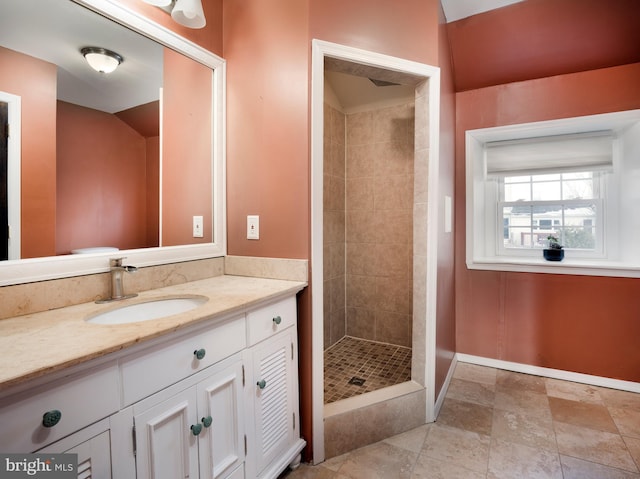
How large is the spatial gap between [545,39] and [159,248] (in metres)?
2.76

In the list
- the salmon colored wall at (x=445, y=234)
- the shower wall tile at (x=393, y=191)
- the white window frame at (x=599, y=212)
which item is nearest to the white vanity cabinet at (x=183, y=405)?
the salmon colored wall at (x=445, y=234)

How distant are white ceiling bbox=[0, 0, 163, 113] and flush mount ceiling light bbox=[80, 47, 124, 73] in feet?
0.05

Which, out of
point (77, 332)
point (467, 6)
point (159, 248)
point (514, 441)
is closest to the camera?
point (77, 332)

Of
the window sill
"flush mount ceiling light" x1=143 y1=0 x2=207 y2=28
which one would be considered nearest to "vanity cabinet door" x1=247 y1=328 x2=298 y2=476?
"flush mount ceiling light" x1=143 y1=0 x2=207 y2=28

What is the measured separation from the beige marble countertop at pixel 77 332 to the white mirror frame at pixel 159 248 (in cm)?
14

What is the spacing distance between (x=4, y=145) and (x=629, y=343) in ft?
11.6

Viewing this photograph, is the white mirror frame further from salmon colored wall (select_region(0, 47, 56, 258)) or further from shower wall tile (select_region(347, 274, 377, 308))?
shower wall tile (select_region(347, 274, 377, 308))

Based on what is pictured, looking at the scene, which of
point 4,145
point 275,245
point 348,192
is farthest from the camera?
point 348,192

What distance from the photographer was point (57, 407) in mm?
691

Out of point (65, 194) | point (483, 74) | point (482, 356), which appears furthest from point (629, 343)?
point (65, 194)

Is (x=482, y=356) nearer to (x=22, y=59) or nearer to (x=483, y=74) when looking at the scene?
(x=483, y=74)

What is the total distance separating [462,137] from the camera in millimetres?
2557

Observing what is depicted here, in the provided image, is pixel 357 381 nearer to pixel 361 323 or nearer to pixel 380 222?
pixel 361 323

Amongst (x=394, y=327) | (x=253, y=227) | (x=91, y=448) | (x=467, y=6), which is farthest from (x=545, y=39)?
(x=91, y=448)
